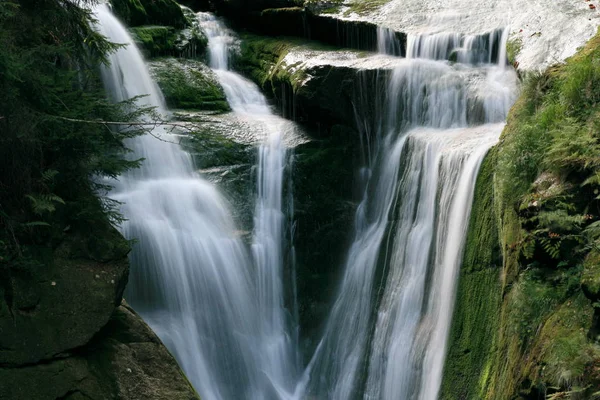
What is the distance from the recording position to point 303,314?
33.0ft

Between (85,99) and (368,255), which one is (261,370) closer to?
(368,255)

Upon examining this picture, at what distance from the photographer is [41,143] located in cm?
586

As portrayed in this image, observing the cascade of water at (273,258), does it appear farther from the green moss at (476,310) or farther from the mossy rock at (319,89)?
the green moss at (476,310)

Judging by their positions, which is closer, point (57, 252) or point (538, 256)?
point (57, 252)

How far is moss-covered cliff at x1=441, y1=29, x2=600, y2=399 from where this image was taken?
5605mm

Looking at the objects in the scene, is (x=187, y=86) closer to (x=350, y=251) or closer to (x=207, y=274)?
(x=207, y=274)

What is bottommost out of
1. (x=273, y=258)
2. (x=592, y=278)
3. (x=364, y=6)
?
(x=273, y=258)

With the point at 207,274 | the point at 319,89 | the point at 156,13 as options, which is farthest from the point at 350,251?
the point at 156,13

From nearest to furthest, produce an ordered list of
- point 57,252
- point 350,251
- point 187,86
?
point 57,252
point 350,251
point 187,86

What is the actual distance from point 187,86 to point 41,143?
6648 millimetres

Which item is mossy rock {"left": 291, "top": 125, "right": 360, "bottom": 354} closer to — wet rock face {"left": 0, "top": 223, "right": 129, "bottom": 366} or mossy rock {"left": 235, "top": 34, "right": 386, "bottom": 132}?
mossy rock {"left": 235, "top": 34, "right": 386, "bottom": 132}

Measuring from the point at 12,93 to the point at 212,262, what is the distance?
4.46 m

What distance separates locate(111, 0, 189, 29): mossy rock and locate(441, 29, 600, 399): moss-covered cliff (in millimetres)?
8316

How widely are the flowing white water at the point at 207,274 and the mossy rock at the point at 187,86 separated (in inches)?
48.0
